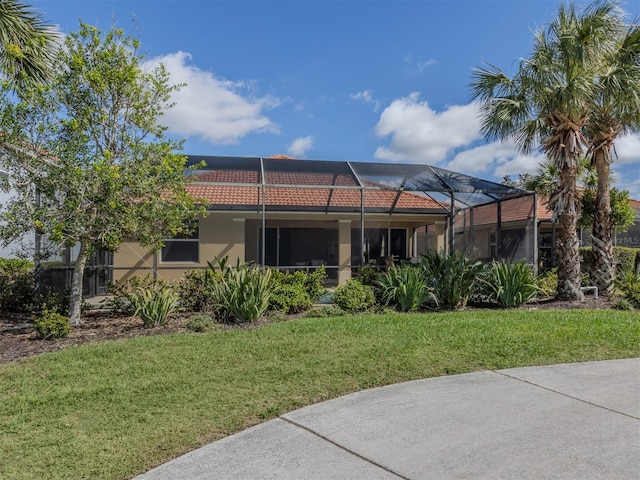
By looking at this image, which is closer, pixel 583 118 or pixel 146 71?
pixel 146 71

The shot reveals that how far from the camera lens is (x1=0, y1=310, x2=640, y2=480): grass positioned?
11.3ft

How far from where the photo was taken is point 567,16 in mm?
10258

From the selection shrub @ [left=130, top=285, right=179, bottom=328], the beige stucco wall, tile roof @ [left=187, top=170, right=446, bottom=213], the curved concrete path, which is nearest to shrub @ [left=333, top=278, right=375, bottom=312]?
tile roof @ [left=187, top=170, right=446, bottom=213]

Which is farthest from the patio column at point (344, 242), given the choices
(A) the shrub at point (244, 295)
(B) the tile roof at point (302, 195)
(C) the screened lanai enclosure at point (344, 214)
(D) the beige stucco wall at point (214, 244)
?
(A) the shrub at point (244, 295)

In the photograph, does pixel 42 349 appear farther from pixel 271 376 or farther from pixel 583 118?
pixel 583 118

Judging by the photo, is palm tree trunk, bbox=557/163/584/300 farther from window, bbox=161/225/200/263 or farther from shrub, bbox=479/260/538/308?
window, bbox=161/225/200/263

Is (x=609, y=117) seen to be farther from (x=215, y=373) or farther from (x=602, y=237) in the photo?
(x=215, y=373)

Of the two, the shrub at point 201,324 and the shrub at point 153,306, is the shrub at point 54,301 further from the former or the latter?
the shrub at point 201,324

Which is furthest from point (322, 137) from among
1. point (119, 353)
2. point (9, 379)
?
point (9, 379)

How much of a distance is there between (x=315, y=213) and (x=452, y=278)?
6911 millimetres

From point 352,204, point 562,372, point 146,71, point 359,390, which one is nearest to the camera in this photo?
point 359,390

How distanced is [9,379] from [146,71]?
515 centimetres

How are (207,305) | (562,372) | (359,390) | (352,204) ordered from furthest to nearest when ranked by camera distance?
1. (352,204)
2. (207,305)
3. (562,372)
4. (359,390)

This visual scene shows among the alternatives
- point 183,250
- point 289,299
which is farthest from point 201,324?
point 183,250
